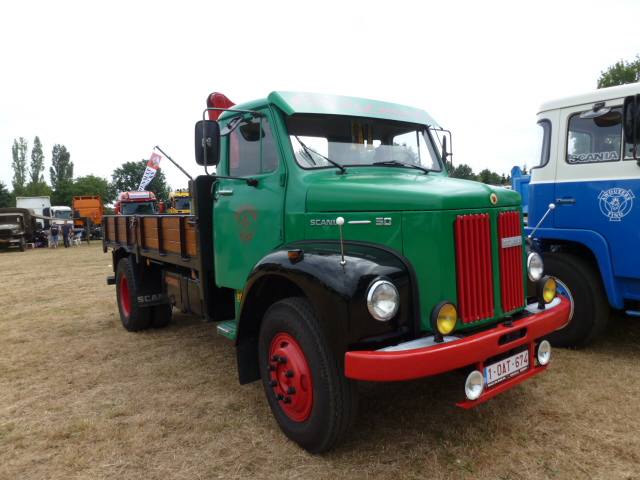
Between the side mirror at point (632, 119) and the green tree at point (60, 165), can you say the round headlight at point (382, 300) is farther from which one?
the green tree at point (60, 165)

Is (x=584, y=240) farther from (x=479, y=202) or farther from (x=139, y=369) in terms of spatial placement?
(x=139, y=369)

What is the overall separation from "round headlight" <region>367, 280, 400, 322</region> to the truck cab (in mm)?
2877

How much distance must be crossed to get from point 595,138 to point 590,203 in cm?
64

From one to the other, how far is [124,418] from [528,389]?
10.3ft

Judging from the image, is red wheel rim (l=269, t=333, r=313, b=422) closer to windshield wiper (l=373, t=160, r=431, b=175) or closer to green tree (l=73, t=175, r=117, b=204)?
windshield wiper (l=373, t=160, r=431, b=175)

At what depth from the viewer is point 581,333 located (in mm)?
4645

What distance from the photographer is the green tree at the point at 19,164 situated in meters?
58.7

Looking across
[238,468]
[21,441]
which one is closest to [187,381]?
[21,441]

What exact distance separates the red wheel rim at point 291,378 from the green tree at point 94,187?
205ft

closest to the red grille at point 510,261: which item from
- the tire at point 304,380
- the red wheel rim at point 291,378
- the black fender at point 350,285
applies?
the black fender at point 350,285

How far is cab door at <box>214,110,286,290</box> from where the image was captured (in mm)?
3566

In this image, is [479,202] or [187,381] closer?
[479,202]

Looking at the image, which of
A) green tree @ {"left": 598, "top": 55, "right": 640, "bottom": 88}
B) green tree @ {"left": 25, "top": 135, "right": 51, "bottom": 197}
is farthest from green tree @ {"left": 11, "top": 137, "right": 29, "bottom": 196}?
green tree @ {"left": 598, "top": 55, "right": 640, "bottom": 88}

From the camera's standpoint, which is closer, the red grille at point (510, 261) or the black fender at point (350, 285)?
the black fender at point (350, 285)
